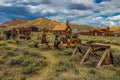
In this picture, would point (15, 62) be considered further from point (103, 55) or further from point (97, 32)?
point (97, 32)

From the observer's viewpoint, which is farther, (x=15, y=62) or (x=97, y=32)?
(x=97, y=32)

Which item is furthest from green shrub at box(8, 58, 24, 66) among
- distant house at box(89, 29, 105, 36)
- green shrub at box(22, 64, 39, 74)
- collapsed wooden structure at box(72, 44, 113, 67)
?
distant house at box(89, 29, 105, 36)

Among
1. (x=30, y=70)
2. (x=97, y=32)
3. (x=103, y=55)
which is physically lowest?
(x=97, y=32)

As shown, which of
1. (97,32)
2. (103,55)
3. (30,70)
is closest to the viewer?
(30,70)

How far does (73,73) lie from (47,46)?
11769 mm

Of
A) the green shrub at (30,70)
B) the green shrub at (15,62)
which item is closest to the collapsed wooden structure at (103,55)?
the green shrub at (30,70)

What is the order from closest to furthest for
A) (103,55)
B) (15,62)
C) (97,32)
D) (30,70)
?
(30,70) < (103,55) < (15,62) < (97,32)

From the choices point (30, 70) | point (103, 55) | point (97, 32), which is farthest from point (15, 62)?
point (97, 32)

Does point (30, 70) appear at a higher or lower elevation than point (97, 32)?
higher

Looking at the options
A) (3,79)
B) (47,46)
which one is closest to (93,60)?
(3,79)

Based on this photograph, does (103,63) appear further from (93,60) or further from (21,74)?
(21,74)

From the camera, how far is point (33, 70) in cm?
974

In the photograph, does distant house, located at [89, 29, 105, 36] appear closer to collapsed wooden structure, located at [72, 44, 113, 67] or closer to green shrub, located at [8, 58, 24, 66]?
collapsed wooden structure, located at [72, 44, 113, 67]

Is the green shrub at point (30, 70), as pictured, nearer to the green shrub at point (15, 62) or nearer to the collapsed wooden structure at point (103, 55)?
the green shrub at point (15, 62)
